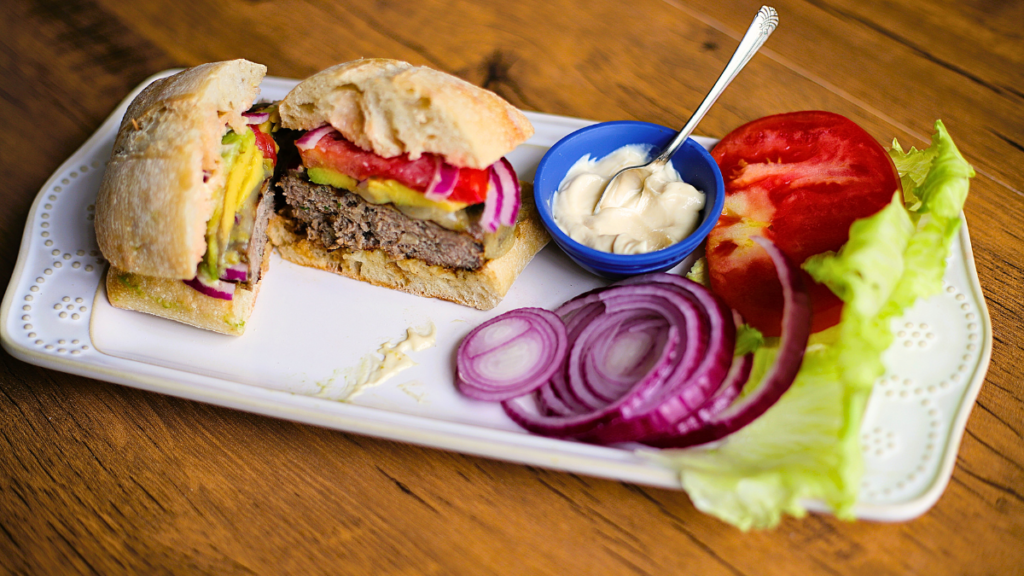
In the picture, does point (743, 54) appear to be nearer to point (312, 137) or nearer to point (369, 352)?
point (312, 137)

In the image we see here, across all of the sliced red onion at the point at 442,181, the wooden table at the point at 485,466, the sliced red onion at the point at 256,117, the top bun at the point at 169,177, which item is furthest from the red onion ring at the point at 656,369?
the sliced red onion at the point at 256,117

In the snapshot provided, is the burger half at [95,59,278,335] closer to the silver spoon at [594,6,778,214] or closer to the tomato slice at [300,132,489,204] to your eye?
the tomato slice at [300,132,489,204]

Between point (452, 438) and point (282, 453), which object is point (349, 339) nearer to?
point (282, 453)

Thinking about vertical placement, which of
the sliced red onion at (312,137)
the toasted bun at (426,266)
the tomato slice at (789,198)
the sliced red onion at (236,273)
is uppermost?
the tomato slice at (789,198)

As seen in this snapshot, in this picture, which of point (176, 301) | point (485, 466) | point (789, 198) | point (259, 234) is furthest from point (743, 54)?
point (176, 301)

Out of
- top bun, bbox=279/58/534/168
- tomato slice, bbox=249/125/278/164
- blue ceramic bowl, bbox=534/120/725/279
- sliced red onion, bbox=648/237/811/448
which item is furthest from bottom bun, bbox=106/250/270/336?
sliced red onion, bbox=648/237/811/448

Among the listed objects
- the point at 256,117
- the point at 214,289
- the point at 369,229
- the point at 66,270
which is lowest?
the point at 66,270

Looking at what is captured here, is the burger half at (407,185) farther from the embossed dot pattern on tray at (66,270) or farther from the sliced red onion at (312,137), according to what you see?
the embossed dot pattern on tray at (66,270)
